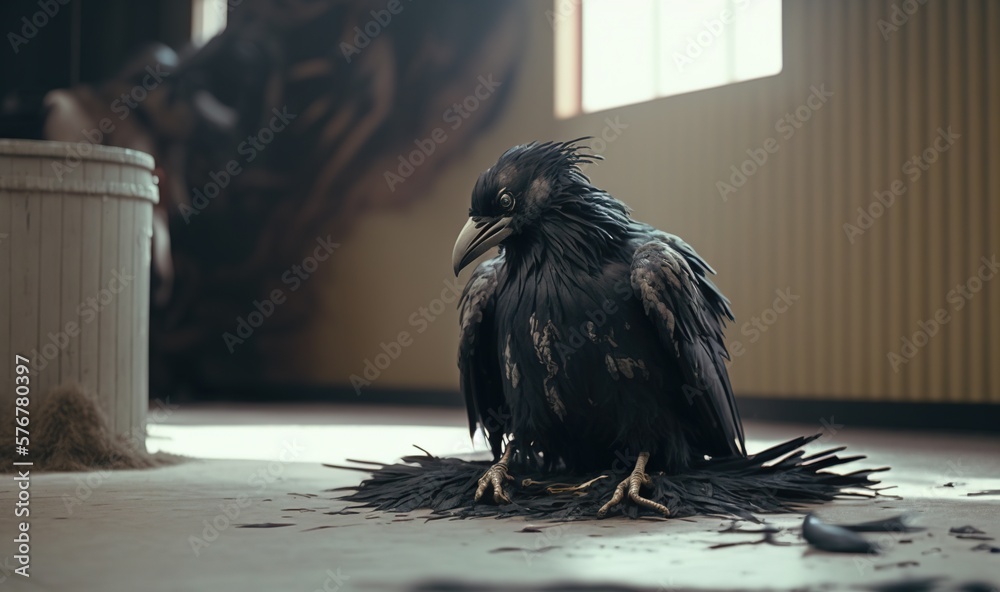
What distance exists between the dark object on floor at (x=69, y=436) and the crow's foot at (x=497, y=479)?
151cm

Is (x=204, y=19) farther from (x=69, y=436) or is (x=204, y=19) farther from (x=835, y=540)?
(x=835, y=540)

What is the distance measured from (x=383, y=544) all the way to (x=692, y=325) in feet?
3.37

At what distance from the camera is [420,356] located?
755 centimetres

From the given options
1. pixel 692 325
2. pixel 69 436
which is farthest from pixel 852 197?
pixel 69 436

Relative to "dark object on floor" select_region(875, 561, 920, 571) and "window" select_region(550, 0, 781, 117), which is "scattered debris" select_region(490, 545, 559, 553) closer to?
"dark object on floor" select_region(875, 561, 920, 571)

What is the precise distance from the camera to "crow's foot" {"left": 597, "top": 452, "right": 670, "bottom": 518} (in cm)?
247

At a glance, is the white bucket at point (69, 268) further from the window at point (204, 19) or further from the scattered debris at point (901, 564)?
the window at point (204, 19)

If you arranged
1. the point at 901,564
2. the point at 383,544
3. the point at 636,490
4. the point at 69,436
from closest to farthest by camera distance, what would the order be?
1. the point at 901,564
2. the point at 383,544
3. the point at 636,490
4. the point at 69,436

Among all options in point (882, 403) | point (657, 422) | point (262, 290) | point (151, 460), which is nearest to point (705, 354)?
point (657, 422)

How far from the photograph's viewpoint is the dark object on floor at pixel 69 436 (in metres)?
3.40

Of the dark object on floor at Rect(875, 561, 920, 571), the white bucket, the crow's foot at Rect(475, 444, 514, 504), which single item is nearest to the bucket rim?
the white bucket

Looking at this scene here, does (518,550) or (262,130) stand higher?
(262,130)

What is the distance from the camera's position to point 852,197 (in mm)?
5512

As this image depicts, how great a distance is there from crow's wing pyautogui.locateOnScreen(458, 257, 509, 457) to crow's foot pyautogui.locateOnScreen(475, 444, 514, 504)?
195 millimetres
